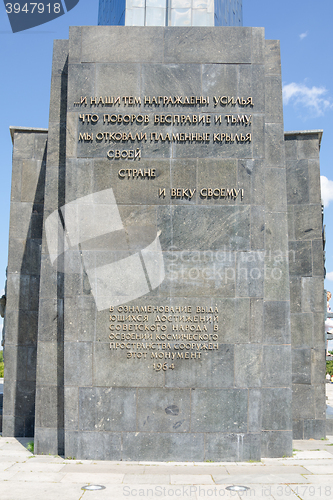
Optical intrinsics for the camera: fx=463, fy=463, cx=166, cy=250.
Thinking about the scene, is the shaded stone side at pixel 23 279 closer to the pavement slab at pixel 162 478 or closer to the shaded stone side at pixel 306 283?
the pavement slab at pixel 162 478

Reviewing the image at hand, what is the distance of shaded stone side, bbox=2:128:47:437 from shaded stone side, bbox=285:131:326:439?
7943 millimetres

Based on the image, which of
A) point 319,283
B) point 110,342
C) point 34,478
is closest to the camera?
point 34,478

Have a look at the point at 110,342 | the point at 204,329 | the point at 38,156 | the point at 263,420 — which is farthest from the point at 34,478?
the point at 38,156

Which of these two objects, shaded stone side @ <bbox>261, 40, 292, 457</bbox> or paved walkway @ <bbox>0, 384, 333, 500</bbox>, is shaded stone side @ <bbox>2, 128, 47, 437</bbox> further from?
shaded stone side @ <bbox>261, 40, 292, 457</bbox>

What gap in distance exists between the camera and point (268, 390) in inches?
485

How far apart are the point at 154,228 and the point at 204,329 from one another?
9.49ft

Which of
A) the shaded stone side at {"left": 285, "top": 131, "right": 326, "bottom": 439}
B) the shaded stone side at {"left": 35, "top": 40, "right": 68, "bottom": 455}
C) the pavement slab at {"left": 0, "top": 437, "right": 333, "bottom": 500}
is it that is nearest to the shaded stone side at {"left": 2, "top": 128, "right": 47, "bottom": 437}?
the pavement slab at {"left": 0, "top": 437, "right": 333, "bottom": 500}

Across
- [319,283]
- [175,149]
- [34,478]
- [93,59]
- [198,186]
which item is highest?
[93,59]

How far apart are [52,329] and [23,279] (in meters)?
2.77

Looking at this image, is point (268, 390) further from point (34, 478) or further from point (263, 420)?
point (34, 478)

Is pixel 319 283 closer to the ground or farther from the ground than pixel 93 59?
closer to the ground

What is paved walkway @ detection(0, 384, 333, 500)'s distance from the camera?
29.5ft

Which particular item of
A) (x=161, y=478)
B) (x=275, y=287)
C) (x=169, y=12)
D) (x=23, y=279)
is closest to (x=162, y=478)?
(x=161, y=478)

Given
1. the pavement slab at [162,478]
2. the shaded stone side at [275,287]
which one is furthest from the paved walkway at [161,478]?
the shaded stone side at [275,287]
